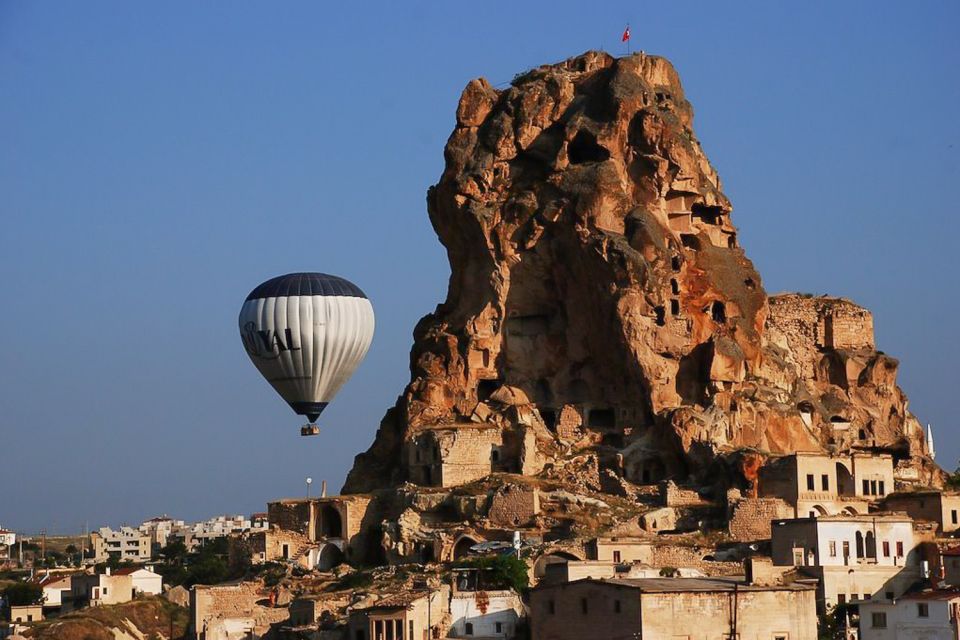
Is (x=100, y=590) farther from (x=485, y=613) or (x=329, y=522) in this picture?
(x=485, y=613)

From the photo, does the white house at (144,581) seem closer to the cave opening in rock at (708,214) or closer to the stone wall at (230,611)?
the stone wall at (230,611)

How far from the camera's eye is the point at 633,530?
296 feet

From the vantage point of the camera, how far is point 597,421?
98.1m

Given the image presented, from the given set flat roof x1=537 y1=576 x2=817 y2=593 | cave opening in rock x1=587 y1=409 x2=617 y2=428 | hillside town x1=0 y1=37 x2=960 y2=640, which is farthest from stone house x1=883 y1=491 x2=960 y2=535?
flat roof x1=537 y1=576 x2=817 y2=593

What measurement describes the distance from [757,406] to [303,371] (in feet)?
56.2

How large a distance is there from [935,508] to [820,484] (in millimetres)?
4224

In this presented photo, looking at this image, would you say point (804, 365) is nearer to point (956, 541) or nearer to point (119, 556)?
point (956, 541)

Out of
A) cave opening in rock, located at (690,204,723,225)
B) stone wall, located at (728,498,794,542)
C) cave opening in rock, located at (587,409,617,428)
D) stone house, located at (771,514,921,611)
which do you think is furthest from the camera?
cave opening in rock, located at (690,204,723,225)

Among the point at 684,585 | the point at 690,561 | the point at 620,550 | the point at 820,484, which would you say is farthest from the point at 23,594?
the point at 684,585

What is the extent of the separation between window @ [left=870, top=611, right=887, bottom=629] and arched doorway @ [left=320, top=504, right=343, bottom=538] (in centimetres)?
2799

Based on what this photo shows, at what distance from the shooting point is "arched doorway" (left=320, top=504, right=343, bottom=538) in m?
96.1

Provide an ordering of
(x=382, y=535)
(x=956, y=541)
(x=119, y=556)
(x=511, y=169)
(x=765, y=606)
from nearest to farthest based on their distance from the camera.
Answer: (x=765, y=606) < (x=956, y=541) < (x=382, y=535) < (x=511, y=169) < (x=119, y=556)

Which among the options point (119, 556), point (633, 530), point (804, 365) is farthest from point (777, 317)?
point (119, 556)

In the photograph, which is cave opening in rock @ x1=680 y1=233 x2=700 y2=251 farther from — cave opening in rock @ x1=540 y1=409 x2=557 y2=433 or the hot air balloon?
the hot air balloon
